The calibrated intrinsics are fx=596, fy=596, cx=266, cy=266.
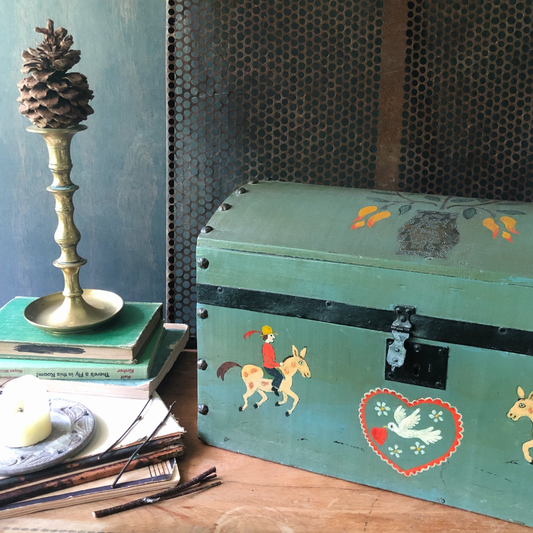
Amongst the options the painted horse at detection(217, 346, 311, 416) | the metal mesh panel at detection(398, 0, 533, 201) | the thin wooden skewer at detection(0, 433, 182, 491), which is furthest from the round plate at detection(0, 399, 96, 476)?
the metal mesh panel at detection(398, 0, 533, 201)

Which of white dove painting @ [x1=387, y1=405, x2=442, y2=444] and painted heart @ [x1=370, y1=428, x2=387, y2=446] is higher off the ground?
white dove painting @ [x1=387, y1=405, x2=442, y2=444]

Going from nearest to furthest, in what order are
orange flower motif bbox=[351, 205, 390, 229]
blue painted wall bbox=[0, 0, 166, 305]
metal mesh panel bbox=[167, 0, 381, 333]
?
orange flower motif bbox=[351, 205, 390, 229] → metal mesh panel bbox=[167, 0, 381, 333] → blue painted wall bbox=[0, 0, 166, 305]

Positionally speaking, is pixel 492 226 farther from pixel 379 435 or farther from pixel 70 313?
pixel 70 313

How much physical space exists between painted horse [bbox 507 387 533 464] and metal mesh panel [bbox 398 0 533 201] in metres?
0.51

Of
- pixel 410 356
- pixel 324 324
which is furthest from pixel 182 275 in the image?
pixel 410 356

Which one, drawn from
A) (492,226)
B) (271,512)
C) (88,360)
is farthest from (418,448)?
(88,360)

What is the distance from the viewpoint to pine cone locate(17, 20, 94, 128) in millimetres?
1076

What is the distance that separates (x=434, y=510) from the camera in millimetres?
960

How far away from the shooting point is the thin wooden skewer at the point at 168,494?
0.93 metres

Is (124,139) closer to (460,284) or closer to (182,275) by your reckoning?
(182,275)

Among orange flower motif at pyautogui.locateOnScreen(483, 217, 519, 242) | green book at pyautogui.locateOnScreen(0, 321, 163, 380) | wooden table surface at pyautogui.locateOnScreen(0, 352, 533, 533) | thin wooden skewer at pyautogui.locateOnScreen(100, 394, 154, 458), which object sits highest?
orange flower motif at pyautogui.locateOnScreen(483, 217, 519, 242)

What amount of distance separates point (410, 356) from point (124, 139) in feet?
2.86

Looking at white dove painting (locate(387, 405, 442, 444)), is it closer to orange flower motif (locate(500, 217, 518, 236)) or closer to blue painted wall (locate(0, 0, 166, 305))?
orange flower motif (locate(500, 217, 518, 236))

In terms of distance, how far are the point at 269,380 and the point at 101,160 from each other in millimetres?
735
